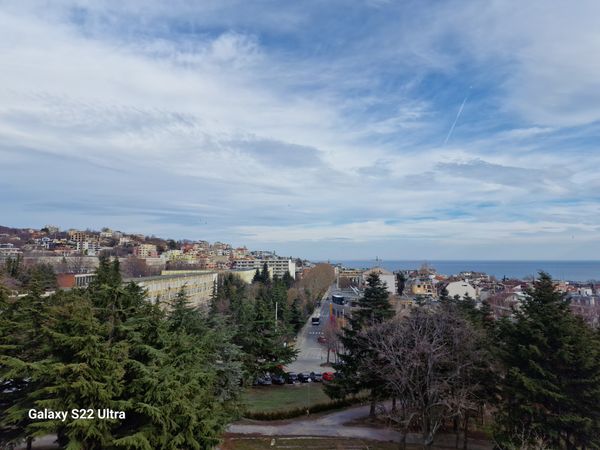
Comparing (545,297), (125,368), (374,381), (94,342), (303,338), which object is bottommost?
(303,338)

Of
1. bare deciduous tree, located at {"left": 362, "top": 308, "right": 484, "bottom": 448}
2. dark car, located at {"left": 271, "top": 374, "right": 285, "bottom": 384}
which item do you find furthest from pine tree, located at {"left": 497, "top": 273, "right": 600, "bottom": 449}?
dark car, located at {"left": 271, "top": 374, "right": 285, "bottom": 384}

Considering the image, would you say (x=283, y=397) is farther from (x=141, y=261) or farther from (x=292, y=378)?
(x=141, y=261)

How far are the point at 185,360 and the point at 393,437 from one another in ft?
39.5

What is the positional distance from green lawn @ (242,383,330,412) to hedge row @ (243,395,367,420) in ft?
1.88

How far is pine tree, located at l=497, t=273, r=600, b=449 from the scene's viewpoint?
48.9 ft

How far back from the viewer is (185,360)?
13773 millimetres

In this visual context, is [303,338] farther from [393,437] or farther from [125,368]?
[125,368]

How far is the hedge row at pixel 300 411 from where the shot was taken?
870 inches

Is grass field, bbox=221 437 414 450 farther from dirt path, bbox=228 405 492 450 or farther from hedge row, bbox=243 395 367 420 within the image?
hedge row, bbox=243 395 367 420

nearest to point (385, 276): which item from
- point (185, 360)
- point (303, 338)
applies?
point (303, 338)

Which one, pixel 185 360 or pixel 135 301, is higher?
pixel 135 301

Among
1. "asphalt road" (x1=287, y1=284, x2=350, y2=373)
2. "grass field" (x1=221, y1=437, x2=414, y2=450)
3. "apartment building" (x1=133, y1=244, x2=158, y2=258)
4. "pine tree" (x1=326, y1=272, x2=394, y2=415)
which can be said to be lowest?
"asphalt road" (x1=287, y1=284, x2=350, y2=373)

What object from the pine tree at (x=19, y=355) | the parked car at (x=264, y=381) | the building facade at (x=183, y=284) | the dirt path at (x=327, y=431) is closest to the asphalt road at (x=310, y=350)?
the parked car at (x=264, y=381)

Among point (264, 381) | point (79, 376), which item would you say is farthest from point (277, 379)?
point (79, 376)
